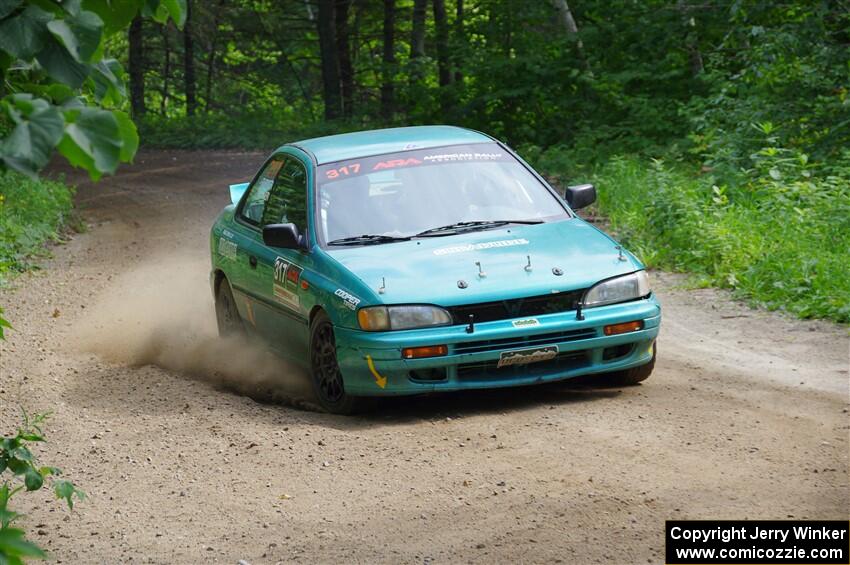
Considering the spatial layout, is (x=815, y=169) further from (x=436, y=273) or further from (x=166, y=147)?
(x=166, y=147)

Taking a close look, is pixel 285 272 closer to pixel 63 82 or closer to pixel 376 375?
pixel 376 375

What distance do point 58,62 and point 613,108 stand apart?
1980cm

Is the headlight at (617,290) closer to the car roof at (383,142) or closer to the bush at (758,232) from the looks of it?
the car roof at (383,142)

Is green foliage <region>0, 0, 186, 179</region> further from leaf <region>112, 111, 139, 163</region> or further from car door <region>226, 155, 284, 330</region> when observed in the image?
car door <region>226, 155, 284, 330</region>

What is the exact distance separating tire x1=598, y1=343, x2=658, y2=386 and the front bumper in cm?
30

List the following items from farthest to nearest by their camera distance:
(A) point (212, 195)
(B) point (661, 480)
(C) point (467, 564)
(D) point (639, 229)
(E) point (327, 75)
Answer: (E) point (327, 75), (A) point (212, 195), (D) point (639, 229), (B) point (661, 480), (C) point (467, 564)

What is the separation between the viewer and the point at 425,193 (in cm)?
845

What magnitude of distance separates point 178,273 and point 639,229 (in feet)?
17.1

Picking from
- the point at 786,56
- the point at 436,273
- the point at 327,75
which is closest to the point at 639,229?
the point at 786,56

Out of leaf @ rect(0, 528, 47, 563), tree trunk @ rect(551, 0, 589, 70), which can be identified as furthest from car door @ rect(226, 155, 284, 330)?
tree trunk @ rect(551, 0, 589, 70)

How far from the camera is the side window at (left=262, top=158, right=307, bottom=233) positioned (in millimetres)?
8555

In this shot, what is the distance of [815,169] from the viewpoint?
14289 mm

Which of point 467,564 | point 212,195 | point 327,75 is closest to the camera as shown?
point 467,564

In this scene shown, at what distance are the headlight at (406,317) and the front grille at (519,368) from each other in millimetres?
298
